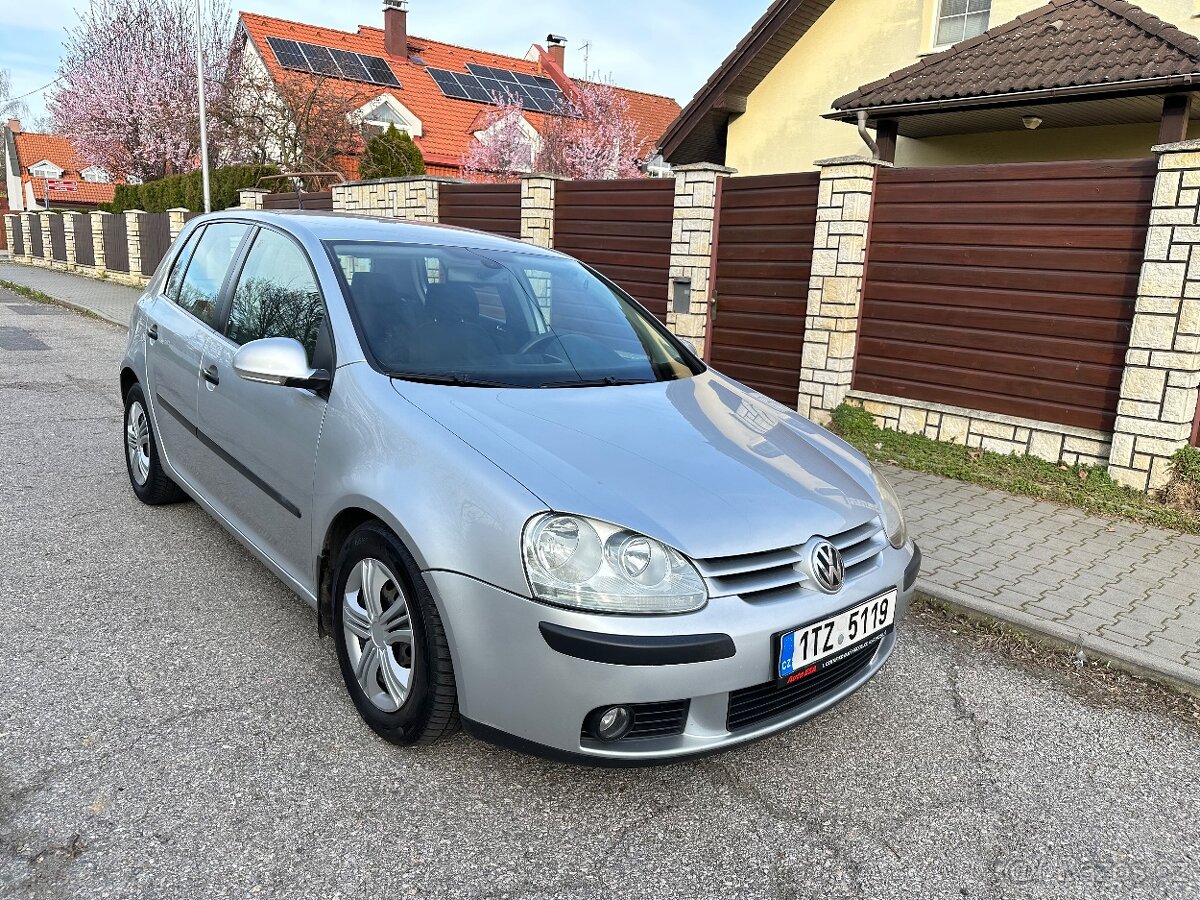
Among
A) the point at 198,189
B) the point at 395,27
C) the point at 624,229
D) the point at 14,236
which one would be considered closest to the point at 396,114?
the point at 395,27

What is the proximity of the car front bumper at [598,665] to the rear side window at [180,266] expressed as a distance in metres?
2.94

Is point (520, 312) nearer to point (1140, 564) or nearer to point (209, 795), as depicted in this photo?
point (209, 795)

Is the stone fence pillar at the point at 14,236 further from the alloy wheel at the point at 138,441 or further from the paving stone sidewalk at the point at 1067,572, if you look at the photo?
the paving stone sidewalk at the point at 1067,572

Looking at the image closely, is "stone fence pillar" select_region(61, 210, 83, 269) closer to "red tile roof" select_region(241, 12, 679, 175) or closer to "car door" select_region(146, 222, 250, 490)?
"red tile roof" select_region(241, 12, 679, 175)

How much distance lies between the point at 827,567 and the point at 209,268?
3.26 meters

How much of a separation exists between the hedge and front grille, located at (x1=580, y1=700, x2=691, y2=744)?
18.9 m

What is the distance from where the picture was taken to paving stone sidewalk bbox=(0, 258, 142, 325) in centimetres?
1606

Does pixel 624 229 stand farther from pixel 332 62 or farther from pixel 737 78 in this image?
pixel 332 62

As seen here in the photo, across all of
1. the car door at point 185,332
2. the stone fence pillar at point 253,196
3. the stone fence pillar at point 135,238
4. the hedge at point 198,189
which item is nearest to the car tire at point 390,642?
the car door at point 185,332

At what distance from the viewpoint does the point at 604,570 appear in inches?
91.5

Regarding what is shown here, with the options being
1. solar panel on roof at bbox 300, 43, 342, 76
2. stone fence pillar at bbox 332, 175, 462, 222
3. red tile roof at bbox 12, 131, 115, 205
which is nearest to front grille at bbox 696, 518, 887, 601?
stone fence pillar at bbox 332, 175, 462, 222

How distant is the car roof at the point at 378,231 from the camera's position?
11.9 ft

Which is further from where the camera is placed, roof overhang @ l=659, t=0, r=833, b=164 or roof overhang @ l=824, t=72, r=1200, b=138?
roof overhang @ l=659, t=0, r=833, b=164

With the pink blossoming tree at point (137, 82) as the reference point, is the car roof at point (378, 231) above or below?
below
